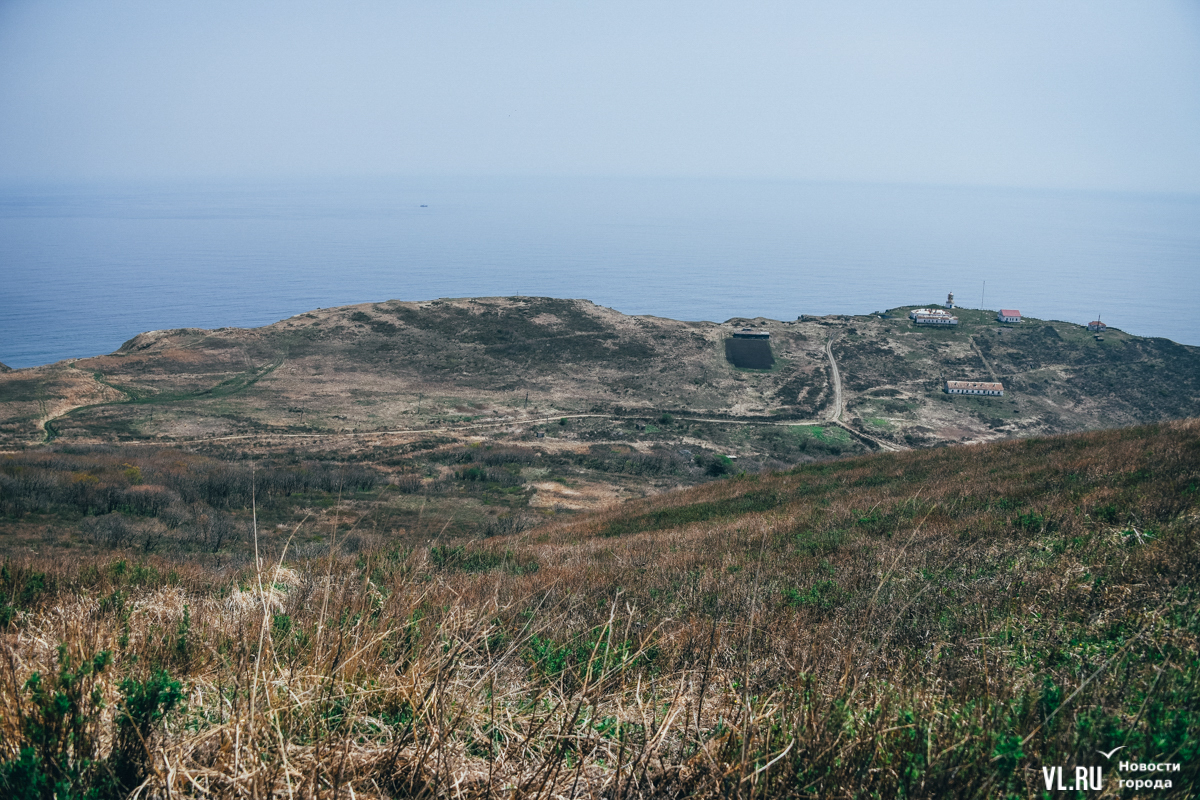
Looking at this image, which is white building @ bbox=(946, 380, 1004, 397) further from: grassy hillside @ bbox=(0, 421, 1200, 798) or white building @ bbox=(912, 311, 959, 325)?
grassy hillside @ bbox=(0, 421, 1200, 798)

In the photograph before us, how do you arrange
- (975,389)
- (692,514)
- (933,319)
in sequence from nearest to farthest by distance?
1. (692,514)
2. (975,389)
3. (933,319)

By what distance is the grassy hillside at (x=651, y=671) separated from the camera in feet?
6.89

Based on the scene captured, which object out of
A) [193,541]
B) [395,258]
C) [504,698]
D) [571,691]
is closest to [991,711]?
[571,691]

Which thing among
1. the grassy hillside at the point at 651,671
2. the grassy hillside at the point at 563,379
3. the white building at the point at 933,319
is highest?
the white building at the point at 933,319

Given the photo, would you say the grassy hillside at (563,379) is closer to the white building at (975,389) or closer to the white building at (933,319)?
the white building at (975,389)

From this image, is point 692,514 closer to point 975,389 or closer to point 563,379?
point 563,379

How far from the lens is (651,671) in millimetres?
3416

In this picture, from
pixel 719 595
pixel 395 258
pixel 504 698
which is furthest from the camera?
pixel 395 258

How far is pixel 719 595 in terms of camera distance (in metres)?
5.61

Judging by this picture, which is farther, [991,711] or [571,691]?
[571,691]

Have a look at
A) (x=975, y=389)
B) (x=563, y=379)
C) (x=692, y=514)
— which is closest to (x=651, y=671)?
(x=692, y=514)

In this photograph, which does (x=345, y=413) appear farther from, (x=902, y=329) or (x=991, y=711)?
(x=902, y=329)

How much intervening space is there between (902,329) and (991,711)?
228 feet

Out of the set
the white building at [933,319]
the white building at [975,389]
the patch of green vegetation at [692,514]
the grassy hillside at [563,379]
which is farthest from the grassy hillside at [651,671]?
the white building at [933,319]
